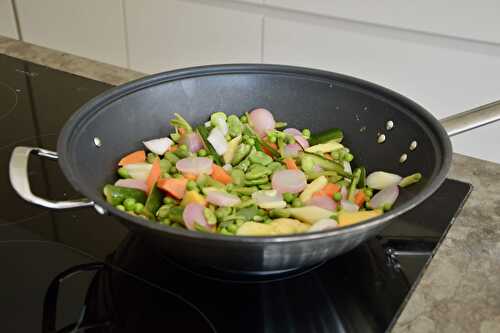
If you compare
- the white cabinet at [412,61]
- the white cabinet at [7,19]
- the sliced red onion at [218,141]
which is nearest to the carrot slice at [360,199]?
the sliced red onion at [218,141]

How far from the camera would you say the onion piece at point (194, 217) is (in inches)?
25.9

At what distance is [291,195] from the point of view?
74 centimetres

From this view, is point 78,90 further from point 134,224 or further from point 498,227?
point 498,227

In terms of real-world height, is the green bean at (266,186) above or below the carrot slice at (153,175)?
below

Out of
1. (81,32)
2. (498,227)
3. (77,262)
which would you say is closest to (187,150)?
(77,262)

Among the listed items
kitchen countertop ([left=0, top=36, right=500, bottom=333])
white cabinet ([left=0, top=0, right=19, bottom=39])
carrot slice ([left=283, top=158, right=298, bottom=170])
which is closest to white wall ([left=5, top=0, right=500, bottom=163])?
kitchen countertop ([left=0, top=36, right=500, bottom=333])

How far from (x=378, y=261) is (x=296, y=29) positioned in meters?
0.69

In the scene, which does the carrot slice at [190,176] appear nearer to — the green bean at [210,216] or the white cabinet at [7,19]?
the green bean at [210,216]

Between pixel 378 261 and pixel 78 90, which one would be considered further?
pixel 78 90

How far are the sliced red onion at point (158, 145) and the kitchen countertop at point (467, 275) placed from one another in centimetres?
41

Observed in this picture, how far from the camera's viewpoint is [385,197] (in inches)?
28.8

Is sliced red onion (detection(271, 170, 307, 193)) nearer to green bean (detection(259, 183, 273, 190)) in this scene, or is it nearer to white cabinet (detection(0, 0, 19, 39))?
green bean (detection(259, 183, 273, 190))

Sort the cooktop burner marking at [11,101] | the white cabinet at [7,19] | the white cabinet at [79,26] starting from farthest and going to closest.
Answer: the white cabinet at [7,19]
the white cabinet at [79,26]
the cooktop burner marking at [11,101]

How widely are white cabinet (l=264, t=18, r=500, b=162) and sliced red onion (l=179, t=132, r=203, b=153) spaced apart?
1.67ft
